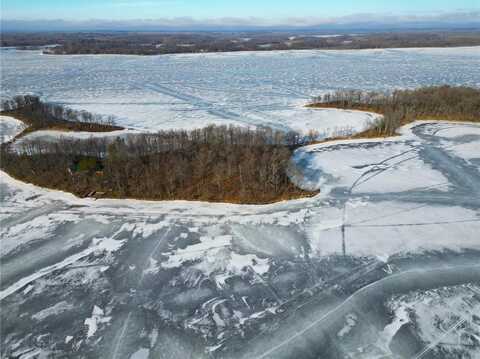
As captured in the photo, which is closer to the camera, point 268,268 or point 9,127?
point 268,268

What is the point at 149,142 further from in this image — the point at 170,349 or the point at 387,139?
the point at 387,139

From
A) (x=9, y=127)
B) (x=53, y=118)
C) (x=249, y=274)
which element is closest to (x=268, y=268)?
(x=249, y=274)

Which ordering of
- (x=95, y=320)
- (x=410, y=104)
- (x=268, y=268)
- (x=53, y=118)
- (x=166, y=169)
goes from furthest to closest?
(x=410, y=104) < (x=53, y=118) < (x=166, y=169) < (x=268, y=268) < (x=95, y=320)

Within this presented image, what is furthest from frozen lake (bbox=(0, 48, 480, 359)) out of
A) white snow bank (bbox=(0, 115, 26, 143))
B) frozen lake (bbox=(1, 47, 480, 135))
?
frozen lake (bbox=(1, 47, 480, 135))

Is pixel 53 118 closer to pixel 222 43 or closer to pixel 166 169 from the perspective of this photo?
pixel 166 169

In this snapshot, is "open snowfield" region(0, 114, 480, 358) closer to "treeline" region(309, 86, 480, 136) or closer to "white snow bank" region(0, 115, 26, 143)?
"treeline" region(309, 86, 480, 136)

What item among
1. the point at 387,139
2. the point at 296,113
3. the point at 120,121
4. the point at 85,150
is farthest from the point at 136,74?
the point at 387,139

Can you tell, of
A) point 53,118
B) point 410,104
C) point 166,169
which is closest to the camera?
point 166,169
